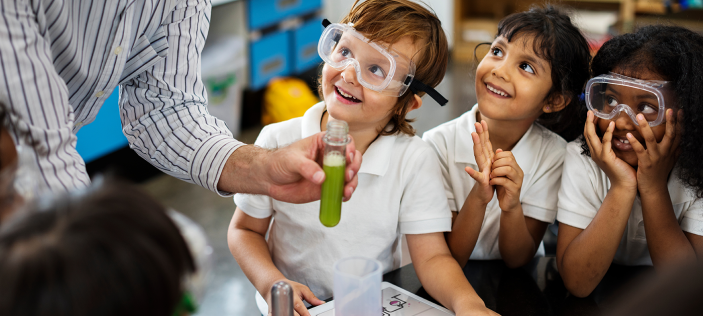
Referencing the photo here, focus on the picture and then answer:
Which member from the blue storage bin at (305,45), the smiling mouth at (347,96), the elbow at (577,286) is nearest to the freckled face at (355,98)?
the smiling mouth at (347,96)

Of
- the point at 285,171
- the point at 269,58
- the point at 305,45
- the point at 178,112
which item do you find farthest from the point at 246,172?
the point at 305,45

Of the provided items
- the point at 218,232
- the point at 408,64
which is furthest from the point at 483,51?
the point at 218,232

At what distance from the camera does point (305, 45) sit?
4.56 meters

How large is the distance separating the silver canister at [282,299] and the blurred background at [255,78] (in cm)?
152

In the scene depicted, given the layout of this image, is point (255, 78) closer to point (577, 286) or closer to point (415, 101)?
point (415, 101)

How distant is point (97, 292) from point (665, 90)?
1167 mm

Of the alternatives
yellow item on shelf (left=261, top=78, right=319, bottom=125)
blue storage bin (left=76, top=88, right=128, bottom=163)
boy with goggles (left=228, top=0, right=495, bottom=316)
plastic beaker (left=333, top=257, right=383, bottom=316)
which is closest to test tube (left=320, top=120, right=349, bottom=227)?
plastic beaker (left=333, top=257, right=383, bottom=316)

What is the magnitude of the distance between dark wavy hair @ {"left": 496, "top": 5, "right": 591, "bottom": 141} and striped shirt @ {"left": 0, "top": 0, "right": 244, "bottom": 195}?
0.78 m

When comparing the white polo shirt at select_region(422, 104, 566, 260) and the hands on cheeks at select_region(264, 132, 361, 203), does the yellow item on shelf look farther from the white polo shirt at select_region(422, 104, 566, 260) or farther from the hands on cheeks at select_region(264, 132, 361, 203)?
the hands on cheeks at select_region(264, 132, 361, 203)

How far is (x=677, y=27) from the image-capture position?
1300mm

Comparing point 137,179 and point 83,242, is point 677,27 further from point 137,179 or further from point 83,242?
point 137,179

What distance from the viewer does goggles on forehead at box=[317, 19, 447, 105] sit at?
1285 millimetres

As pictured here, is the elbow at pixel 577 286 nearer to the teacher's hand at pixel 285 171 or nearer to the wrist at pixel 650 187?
the wrist at pixel 650 187

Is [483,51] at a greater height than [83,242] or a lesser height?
lesser
